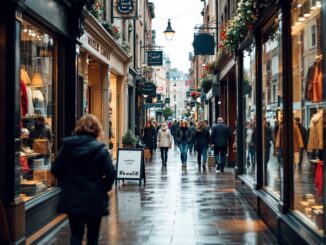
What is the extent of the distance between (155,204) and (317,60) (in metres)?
5.89

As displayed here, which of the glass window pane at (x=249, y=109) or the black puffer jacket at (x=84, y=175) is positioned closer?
the black puffer jacket at (x=84, y=175)

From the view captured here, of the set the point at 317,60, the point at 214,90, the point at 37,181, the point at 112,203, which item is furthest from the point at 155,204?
the point at 214,90

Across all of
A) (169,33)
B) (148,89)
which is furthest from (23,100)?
(148,89)

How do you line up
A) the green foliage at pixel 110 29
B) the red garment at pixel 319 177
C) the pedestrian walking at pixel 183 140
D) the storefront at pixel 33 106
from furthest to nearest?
the pedestrian walking at pixel 183 140
the green foliage at pixel 110 29
the storefront at pixel 33 106
the red garment at pixel 319 177

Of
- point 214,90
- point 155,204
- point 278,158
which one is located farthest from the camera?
point 214,90

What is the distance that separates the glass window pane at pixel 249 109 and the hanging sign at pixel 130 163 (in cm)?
293

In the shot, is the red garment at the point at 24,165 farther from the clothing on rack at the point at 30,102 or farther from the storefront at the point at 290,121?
the storefront at the point at 290,121

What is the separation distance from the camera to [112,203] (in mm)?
11805

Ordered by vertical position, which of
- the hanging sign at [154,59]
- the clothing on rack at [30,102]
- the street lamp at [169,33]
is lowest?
the clothing on rack at [30,102]

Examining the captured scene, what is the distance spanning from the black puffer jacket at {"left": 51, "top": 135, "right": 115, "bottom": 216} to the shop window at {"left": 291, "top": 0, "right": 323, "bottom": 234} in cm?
238

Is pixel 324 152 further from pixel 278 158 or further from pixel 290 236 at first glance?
pixel 278 158

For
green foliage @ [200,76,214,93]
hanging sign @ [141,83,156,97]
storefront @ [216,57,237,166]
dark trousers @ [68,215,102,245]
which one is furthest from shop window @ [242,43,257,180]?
hanging sign @ [141,83,156,97]

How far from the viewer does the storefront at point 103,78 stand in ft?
46.8

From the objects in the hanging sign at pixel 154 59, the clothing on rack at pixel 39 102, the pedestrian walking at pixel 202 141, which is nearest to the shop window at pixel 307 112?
the clothing on rack at pixel 39 102
